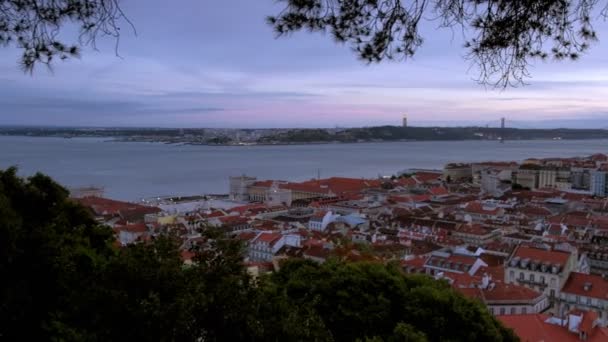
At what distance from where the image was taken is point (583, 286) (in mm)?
11180

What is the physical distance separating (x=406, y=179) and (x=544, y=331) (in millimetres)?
30140

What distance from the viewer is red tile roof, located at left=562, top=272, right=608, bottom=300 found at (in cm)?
1081

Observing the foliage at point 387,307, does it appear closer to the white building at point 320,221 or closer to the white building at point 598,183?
the white building at point 320,221

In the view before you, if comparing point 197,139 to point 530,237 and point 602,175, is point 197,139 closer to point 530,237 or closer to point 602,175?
point 602,175

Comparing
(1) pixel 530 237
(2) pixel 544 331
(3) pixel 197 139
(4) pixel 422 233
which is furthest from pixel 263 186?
(3) pixel 197 139

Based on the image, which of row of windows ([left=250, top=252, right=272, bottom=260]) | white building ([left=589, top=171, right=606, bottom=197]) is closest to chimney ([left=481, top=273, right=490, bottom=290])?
row of windows ([left=250, top=252, right=272, bottom=260])

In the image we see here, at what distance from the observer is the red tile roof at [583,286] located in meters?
10.8

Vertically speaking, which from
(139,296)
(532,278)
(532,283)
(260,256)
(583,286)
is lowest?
(260,256)

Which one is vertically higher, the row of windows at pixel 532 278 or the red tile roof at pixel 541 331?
the red tile roof at pixel 541 331

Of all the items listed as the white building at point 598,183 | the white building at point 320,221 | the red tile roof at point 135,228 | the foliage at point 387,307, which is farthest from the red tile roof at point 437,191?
the foliage at point 387,307

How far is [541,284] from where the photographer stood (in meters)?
12.1

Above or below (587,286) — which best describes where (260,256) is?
below

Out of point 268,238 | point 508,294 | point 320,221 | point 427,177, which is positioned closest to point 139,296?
point 508,294

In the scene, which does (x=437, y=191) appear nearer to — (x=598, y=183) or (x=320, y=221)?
(x=598, y=183)
